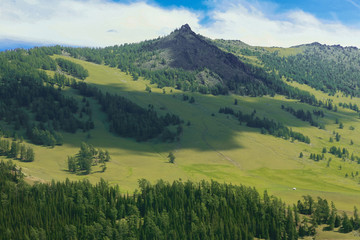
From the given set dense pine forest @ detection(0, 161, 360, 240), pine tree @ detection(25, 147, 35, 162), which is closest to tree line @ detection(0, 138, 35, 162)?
pine tree @ detection(25, 147, 35, 162)

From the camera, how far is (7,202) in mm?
128125

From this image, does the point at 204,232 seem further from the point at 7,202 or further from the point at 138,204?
the point at 7,202

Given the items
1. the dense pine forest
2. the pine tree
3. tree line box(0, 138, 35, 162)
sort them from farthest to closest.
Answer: tree line box(0, 138, 35, 162), the pine tree, the dense pine forest

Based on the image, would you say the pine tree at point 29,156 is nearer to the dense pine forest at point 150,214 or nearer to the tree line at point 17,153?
the tree line at point 17,153

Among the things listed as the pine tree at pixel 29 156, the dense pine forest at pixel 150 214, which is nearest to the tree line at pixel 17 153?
the pine tree at pixel 29 156

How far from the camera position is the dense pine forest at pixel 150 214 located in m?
118

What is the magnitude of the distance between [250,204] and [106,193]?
64.3 m

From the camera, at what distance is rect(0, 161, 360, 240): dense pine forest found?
118250mm

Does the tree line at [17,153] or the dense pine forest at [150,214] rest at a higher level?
the tree line at [17,153]

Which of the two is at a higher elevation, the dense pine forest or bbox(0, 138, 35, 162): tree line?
bbox(0, 138, 35, 162): tree line

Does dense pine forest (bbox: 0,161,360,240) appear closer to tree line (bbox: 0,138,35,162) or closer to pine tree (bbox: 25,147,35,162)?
pine tree (bbox: 25,147,35,162)

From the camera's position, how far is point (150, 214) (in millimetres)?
126312

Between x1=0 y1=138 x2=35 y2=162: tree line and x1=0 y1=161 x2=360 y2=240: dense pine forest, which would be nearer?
x1=0 y1=161 x2=360 y2=240: dense pine forest

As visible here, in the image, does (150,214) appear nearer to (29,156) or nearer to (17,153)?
(29,156)
